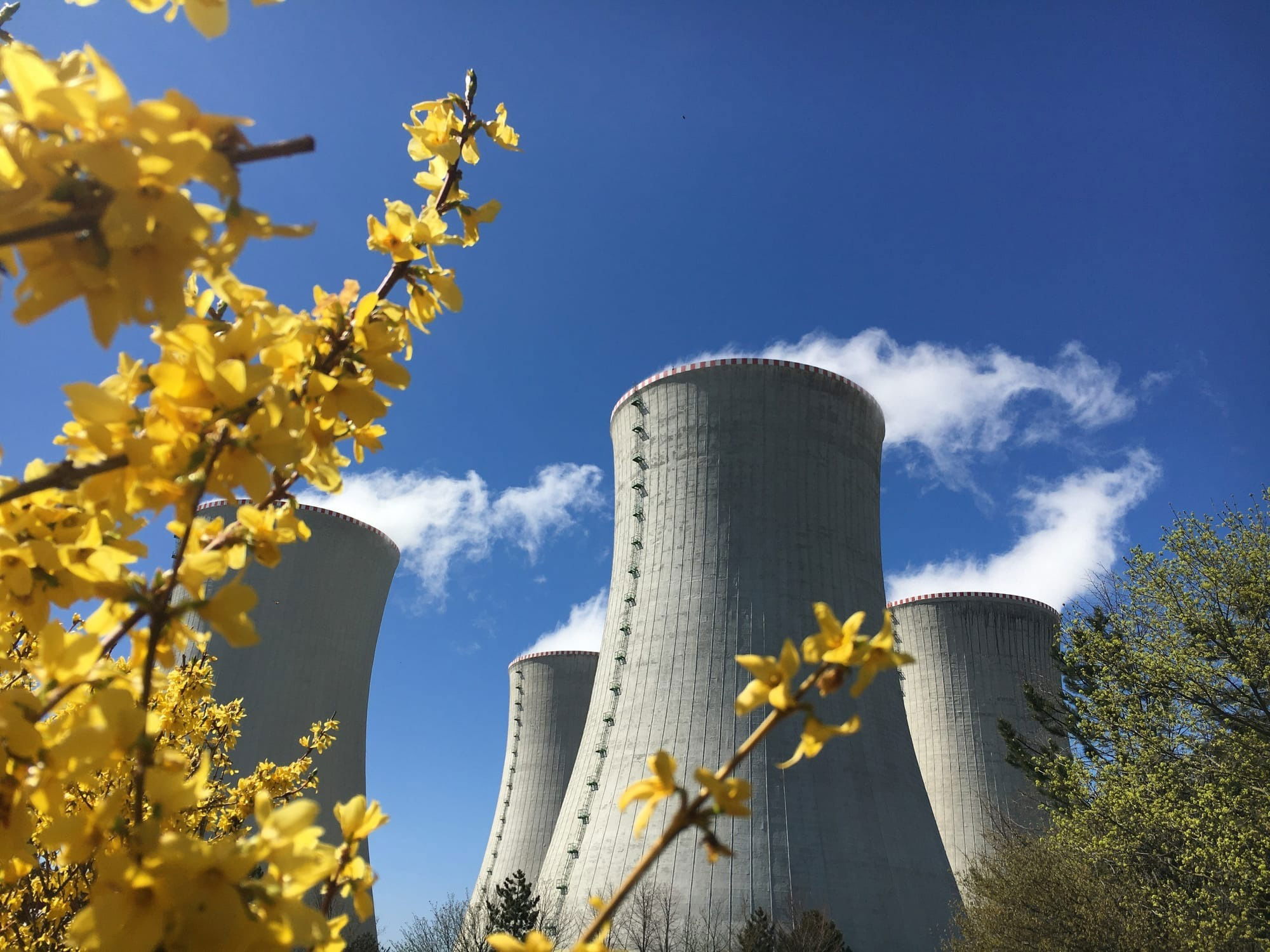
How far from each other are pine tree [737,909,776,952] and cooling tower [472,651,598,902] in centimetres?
926

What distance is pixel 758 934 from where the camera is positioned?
329 inches

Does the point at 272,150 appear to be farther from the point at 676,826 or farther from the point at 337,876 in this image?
the point at 337,876

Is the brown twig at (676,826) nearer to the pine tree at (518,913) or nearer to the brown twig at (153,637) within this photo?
the brown twig at (153,637)

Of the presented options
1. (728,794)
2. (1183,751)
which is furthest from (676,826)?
(1183,751)

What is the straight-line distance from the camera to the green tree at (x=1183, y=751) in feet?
21.5

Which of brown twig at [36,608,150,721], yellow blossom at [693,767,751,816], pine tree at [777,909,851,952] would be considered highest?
brown twig at [36,608,150,721]

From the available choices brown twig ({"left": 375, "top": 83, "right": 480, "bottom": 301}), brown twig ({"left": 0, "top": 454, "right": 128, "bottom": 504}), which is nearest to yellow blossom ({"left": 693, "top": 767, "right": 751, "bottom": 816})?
brown twig ({"left": 0, "top": 454, "right": 128, "bottom": 504})

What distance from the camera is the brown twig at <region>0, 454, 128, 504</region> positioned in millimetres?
582

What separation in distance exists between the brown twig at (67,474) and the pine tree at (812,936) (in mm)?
8902

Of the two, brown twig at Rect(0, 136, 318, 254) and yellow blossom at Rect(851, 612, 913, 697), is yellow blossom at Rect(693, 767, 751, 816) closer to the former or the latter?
yellow blossom at Rect(851, 612, 913, 697)

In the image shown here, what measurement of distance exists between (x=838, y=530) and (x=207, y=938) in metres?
10.8

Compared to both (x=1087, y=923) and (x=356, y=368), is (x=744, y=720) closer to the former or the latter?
(x=1087, y=923)

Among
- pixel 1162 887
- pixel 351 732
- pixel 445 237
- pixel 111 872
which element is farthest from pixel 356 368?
pixel 351 732

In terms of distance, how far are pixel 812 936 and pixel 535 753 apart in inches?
458
